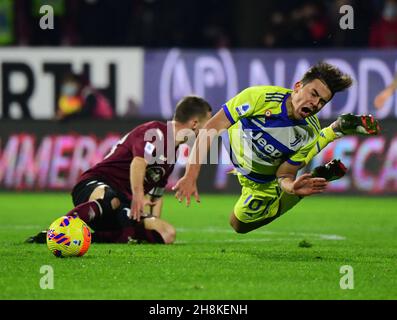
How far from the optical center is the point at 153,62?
17.8m

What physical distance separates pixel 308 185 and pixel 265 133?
1.09 metres

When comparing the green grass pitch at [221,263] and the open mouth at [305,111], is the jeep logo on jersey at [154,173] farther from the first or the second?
the open mouth at [305,111]

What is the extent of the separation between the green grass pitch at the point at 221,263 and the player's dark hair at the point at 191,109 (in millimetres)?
1193

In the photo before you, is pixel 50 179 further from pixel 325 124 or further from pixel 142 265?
pixel 142 265

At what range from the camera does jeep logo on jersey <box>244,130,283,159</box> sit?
877 cm

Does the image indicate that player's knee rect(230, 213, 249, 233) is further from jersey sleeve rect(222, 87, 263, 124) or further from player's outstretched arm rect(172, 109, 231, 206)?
player's outstretched arm rect(172, 109, 231, 206)

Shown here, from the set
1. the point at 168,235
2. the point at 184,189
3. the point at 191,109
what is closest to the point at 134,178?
the point at 168,235

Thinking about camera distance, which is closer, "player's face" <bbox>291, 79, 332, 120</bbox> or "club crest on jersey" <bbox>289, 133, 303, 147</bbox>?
"player's face" <bbox>291, 79, 332, 120</bbox>

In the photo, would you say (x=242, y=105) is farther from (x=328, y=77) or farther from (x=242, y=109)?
(x=328, y=77)

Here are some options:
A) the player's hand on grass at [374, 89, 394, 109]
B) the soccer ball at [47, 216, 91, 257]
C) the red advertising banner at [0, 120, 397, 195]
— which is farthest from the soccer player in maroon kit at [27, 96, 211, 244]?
the red advertising banner at [0, 120, 397, 195]

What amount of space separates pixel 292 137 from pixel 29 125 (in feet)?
30.4

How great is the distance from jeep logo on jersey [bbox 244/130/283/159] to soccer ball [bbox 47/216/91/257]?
174 centimetres

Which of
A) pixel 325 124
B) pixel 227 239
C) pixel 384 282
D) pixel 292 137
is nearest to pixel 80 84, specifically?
pixel 325 124

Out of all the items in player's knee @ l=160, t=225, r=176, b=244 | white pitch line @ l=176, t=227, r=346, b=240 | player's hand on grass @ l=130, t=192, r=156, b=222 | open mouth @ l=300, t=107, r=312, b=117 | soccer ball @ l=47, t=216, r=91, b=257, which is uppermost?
open mouth @ l=300, t=107, r=312, b=117
